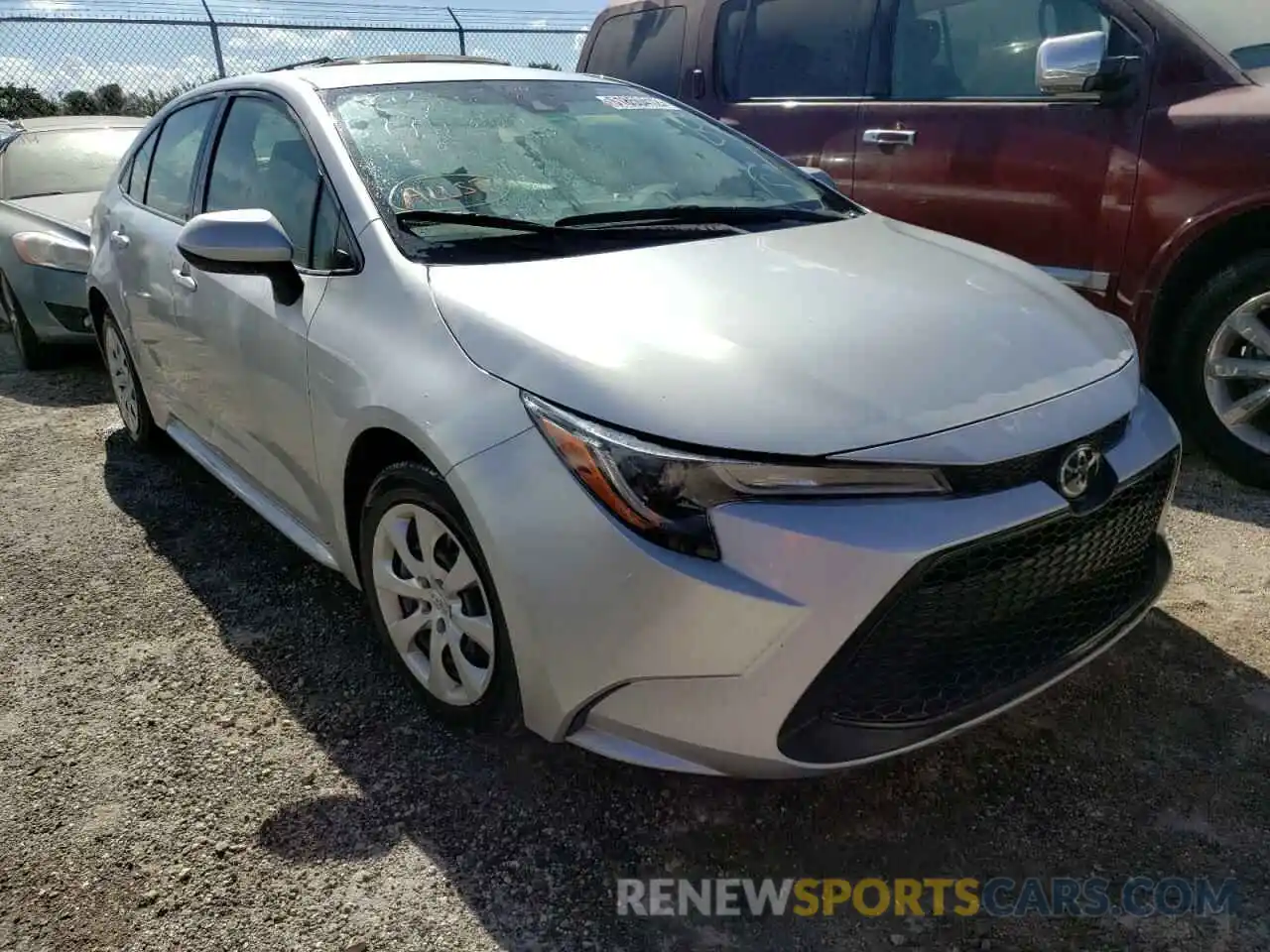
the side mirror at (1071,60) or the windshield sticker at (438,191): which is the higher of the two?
the side mirror at (1071,60)

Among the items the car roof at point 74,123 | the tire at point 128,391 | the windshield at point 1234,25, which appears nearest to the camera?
the windshield at point 1234,25

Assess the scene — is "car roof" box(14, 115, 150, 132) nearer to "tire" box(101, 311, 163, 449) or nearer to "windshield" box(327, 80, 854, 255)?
"tire" box(101, 311, 163, 449)

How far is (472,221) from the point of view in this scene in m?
2.53

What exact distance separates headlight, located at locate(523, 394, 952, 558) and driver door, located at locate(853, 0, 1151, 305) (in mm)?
2543

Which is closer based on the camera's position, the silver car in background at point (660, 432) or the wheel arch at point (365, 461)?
the silver car in background at point (660, 432)

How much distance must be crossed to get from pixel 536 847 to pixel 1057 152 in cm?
323

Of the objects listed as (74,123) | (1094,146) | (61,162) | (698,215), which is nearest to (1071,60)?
(1094,146)

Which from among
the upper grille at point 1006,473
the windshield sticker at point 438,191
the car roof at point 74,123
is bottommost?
the car roof at point 74,123

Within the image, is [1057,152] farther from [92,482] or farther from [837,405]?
[92,482]

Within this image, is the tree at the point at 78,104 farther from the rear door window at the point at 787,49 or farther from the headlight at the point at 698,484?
the headlight at the point at 698,484

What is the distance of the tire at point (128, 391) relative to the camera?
13.8 ft

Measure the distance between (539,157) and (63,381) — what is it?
4.23m

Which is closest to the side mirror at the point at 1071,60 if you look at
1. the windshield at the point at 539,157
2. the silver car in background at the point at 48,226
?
the windshield at the point at 539,157

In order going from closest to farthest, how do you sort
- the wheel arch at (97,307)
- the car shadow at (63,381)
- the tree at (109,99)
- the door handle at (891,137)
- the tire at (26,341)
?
the wheel arch at (97,307) → the door handle at (891,137) → the car shadow at (63,381) → the tire at (26,341) → the tree at (109,99)
